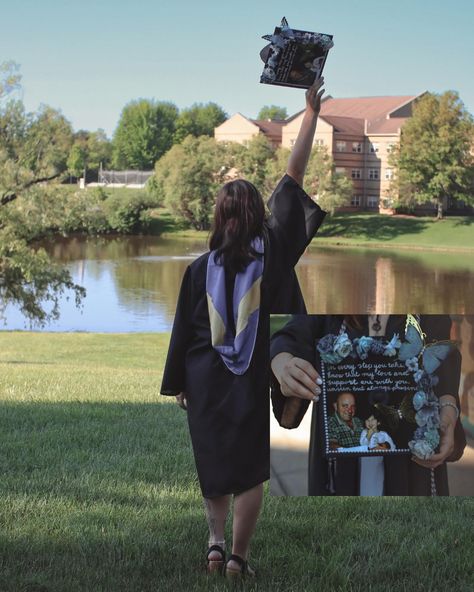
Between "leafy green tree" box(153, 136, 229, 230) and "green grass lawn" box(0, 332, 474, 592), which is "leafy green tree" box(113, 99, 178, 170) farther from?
"green grass lawn" box(0, 332, 474, 592)

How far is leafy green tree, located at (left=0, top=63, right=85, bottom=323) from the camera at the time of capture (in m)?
33.6

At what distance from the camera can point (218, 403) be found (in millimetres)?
3760

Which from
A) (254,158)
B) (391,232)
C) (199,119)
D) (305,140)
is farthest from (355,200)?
(305,140)

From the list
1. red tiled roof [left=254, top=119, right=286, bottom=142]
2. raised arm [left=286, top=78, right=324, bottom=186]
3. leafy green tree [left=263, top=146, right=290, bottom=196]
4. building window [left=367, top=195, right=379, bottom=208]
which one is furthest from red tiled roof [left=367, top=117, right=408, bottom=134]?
raised arm [left=286, top=78, right=324, bottom=186]

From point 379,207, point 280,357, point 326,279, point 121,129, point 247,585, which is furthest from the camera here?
point 121,129

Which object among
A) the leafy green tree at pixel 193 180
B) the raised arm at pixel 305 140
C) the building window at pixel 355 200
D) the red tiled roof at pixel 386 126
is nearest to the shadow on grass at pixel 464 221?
the building window at pixel 355 200

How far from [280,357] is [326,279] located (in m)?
49.9

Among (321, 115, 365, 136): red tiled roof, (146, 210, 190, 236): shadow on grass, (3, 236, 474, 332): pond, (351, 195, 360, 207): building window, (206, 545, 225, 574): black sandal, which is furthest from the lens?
(321, 115, 365, 136): red tiled roof

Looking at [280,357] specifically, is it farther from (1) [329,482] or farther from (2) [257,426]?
(1) [329,482]

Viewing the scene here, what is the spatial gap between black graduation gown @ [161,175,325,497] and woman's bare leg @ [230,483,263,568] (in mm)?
49

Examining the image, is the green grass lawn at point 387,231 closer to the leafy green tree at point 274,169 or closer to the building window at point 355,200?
the leafy green tree at point 274,169

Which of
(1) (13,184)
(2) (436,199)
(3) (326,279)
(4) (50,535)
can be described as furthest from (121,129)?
(4) (50,535)

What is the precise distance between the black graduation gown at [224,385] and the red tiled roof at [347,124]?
103974 millimetres

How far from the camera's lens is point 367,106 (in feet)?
403
